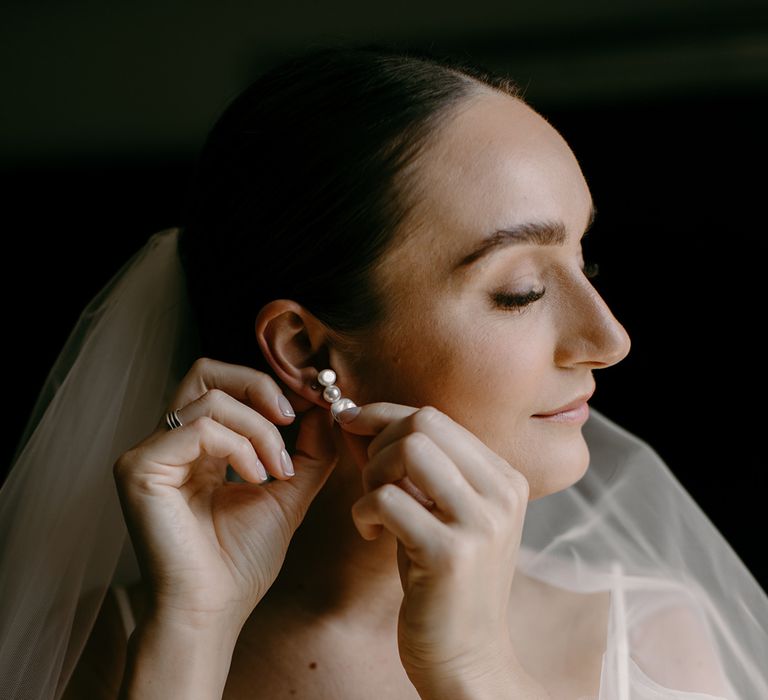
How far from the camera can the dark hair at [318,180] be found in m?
1.30

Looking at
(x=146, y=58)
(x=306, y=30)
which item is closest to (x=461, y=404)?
(x=306, y=30)

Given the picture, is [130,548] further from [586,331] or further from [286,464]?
[586,331]

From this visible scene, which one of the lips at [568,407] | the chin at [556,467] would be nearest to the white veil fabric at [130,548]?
the chin at [556,467]

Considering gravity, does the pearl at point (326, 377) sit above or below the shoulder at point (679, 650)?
above

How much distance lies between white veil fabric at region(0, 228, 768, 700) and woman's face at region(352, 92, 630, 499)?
1.37 feet

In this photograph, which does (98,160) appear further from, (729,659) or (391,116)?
(729,659)

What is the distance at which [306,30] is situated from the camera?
229cm

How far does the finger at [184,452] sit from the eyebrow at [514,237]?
0.38 meters

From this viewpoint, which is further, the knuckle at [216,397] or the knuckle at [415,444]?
the knuckle at [216,397]

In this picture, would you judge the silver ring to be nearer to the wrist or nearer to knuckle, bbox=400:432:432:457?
knuckle, bbox=400:432:432:457

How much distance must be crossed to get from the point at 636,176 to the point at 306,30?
35.3 inches

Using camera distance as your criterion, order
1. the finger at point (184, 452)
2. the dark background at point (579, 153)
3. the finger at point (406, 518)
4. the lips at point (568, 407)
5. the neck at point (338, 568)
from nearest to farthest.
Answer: the finger at point (406, 518), the finger at point (184, 452), the lips at point (568, 407), the neck at point (338, 568), the dark background at point (579, 153)

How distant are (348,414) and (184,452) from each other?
224mm

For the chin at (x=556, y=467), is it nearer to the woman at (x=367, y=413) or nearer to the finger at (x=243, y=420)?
the woman at (x=367, y=413)
